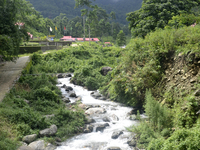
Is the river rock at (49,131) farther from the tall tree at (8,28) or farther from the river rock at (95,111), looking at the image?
the tall tree at (8,28)

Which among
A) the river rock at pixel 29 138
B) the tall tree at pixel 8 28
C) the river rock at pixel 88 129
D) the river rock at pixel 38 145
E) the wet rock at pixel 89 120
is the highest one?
the tall tree at pixel 8 28

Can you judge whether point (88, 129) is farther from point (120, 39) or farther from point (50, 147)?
point (120, 39)

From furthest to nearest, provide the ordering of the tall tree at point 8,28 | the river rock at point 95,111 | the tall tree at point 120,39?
the tall tree at point 120,39, the river rock at point 95,111, the tall tree at point 8,28

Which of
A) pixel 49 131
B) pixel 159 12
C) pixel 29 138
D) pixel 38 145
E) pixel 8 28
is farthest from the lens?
pixel 159 12

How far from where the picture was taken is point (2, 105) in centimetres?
769

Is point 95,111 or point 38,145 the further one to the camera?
point 95,111

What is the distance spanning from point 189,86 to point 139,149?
10.3 ft

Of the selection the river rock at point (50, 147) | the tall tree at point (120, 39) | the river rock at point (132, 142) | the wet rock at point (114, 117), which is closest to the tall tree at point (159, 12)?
the wet rock at point (114, 117)

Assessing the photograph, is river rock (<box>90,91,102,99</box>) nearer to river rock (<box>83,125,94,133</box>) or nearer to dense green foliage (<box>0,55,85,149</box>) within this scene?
dense green foliage (<box>0,55,85,149</box>)

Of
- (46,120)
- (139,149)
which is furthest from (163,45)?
(46,120)

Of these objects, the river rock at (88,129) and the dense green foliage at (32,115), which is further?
the river rock at (88,129)

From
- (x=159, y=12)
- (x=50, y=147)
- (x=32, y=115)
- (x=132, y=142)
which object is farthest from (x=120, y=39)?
(x=50, y=147)

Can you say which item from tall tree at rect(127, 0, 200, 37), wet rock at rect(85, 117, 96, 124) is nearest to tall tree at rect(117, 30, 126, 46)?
tall tree at rect(127, 0, 200, 37)

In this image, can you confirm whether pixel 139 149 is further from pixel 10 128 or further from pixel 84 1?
pixel 84 1
